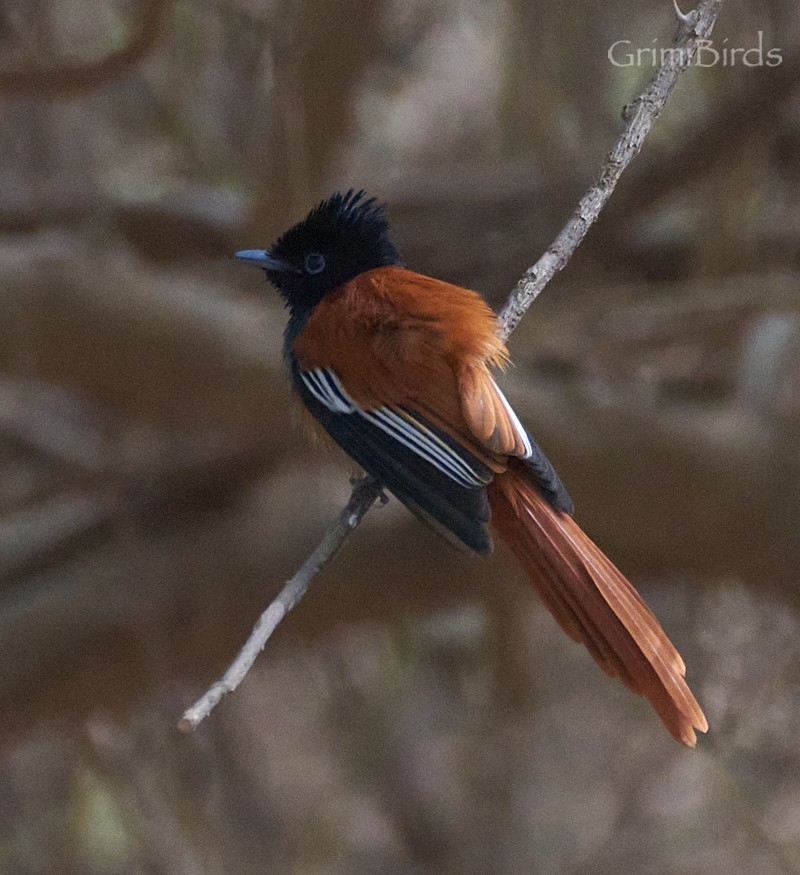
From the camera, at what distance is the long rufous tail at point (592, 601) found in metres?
2.59

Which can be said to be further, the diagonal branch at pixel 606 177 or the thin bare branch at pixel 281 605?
the diagonal branch at pixel 606 177

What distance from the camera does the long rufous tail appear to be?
8.50ft

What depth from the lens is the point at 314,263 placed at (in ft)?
11.1

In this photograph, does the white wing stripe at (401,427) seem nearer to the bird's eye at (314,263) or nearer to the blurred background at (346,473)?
the bird's eye at (314,263)

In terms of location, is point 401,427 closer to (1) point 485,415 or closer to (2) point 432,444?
(2) point 432,444

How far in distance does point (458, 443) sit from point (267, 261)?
2.85 ft

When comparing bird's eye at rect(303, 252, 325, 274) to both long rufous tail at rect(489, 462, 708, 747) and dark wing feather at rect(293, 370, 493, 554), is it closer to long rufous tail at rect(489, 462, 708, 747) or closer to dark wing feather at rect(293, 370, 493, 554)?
dark wing feather at rect(293, 370, 493, 554)

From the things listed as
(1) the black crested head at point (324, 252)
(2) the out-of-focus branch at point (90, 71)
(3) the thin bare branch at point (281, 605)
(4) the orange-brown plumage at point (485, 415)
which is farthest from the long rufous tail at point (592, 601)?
(2) the out-of-focus branch at point (90, 71)

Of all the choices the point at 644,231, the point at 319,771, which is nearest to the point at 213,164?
the point at 644,231

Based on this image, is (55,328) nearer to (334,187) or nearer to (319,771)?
(334,187)

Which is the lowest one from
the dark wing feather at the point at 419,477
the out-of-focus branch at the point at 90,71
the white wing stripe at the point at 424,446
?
the dark wing feather at the point at 419,477

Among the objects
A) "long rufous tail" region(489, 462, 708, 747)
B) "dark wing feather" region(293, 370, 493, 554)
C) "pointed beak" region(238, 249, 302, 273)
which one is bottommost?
"long rufous tail" region(489, 462, 708, 747)

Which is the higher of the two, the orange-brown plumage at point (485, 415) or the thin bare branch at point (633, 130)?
the thin bare branch at point (633, 130)

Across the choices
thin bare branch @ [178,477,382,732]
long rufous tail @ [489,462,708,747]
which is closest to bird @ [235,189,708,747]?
long rufous tail @ [489,462,708,747]
